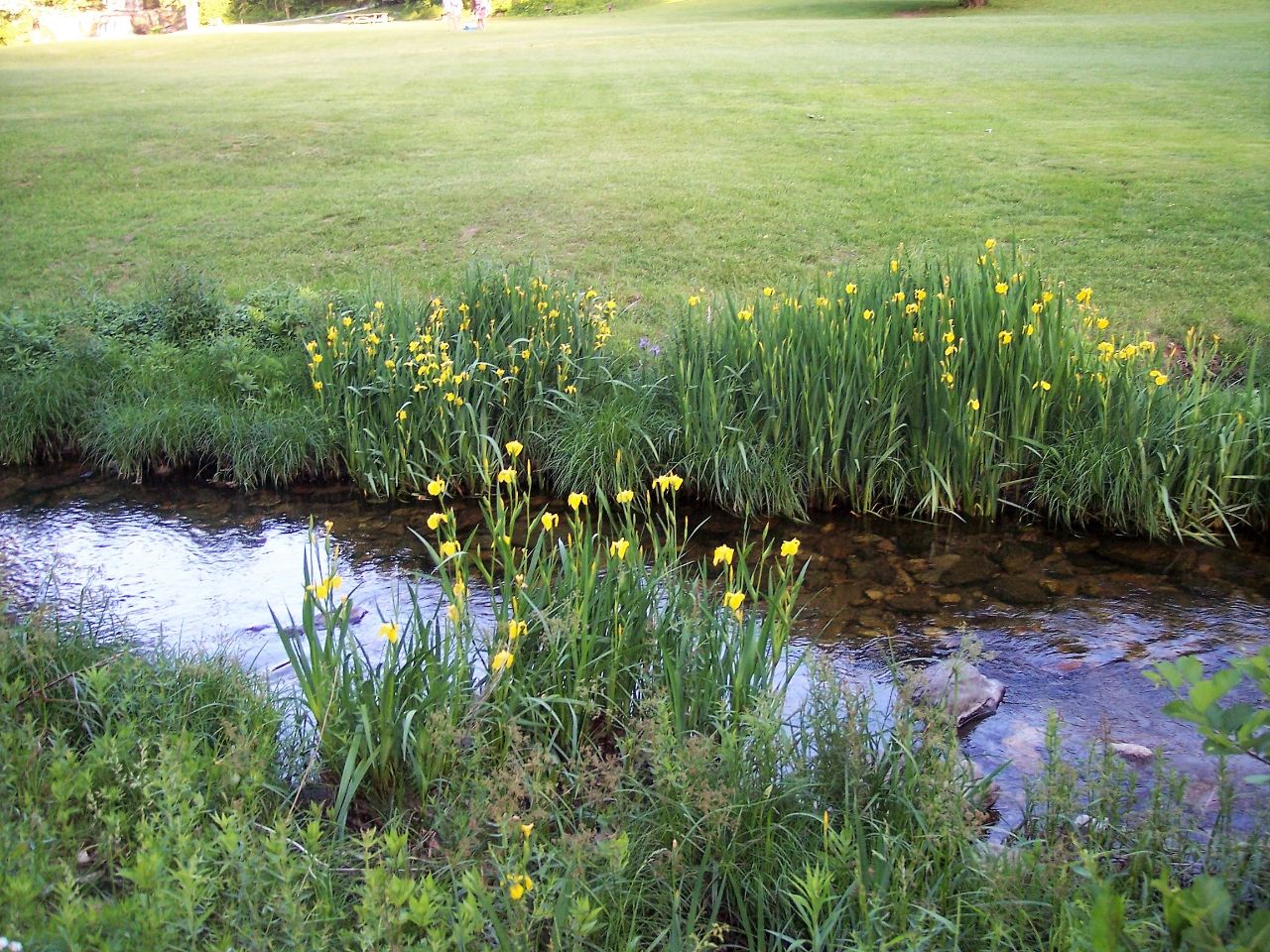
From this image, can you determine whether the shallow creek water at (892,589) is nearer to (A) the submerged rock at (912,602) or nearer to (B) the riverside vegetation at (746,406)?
(A) the submerged rock at (912,602)

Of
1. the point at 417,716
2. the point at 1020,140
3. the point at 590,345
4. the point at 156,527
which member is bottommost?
the point at 156,527

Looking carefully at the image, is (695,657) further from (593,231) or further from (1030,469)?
(593,231)

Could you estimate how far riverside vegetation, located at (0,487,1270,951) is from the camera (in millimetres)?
2258

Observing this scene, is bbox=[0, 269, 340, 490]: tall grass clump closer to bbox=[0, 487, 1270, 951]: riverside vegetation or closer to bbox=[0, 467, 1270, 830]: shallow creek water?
bbox=[0, 467, 1270, 830]: shallow creek water

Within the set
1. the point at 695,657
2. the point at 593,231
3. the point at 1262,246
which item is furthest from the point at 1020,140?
the point at 695,657

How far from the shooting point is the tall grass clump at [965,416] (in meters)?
5.56

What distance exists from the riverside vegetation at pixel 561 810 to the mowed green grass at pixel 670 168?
5295 millimetres

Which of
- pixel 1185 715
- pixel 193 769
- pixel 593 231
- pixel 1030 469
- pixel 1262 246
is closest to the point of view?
pixel 1185 715

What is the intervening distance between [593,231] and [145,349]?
4570 millimetres

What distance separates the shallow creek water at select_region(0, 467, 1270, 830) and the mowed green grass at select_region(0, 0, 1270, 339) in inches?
125

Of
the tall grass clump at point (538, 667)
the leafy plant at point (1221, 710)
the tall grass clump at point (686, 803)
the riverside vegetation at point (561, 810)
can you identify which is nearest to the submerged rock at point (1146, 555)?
the tall grass clump at point (686, 803)

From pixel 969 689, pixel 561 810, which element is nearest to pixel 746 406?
pixel 969 689

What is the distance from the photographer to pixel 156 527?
20.3 feet

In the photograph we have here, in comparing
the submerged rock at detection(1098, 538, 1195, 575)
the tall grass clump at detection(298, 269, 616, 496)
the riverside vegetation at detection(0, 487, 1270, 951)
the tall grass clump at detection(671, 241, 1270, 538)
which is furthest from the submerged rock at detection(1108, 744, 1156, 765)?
the tall grass clump at detection(298, 269, 616, 496)
